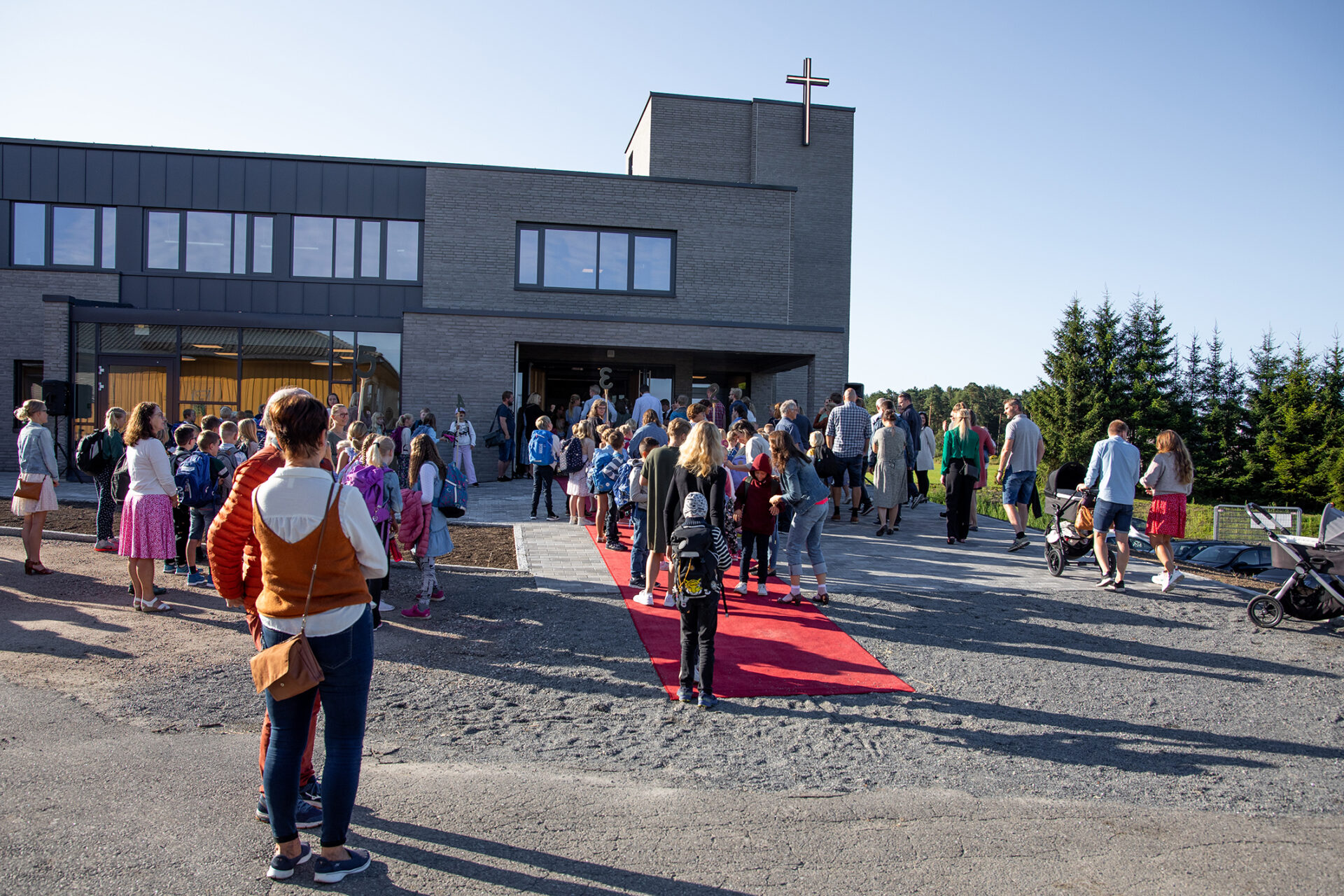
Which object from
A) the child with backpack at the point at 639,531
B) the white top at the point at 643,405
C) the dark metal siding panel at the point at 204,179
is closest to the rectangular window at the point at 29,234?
the dark metal siding panel at the point at 204,179

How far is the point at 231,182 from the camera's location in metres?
20.8

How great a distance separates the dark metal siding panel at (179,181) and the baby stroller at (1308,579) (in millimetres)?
22675

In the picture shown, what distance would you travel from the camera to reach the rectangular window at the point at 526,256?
70.4 ft

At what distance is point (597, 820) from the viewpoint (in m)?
4.10

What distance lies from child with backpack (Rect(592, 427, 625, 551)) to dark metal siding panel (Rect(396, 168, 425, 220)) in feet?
41.3

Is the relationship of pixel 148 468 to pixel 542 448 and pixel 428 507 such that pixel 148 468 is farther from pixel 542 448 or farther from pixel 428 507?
A: pixel 542 448

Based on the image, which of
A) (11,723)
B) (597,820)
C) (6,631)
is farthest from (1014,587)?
(6,631)

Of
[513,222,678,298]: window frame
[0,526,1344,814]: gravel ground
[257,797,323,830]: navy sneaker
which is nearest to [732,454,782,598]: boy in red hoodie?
[0,526,1344,814]: gravel ground

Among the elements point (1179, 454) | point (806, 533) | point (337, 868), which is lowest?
point (337, 868)

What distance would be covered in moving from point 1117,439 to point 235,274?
65.8 ft

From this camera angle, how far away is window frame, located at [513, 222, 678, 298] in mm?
21375

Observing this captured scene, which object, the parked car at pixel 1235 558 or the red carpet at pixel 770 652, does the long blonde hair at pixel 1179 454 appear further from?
the parked car at pixel 1235 558

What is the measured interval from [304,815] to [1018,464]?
9.98m

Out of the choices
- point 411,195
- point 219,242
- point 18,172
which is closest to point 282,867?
point 411,195
